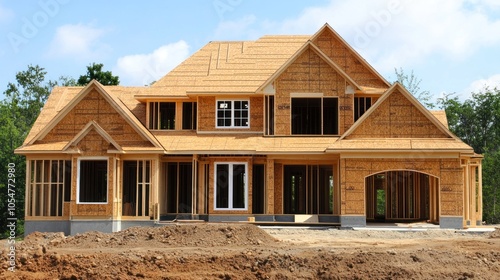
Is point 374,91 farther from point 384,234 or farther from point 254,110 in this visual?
point 384,234

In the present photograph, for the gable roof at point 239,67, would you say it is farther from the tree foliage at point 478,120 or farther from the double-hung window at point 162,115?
the tree foliage at point 478,120

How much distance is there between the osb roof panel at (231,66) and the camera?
35.1 m

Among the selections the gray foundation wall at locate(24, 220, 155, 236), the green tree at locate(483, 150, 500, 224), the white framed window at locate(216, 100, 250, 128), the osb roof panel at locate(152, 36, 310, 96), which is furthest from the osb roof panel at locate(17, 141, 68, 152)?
the green tree at locate(483, 150, 500, 224)

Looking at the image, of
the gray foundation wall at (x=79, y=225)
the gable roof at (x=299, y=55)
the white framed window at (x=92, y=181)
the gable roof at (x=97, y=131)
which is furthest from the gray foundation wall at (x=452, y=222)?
the white framed window at (x=92, y=181)

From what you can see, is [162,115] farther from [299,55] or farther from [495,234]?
[495,234]

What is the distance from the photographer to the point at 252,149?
32.6 metres

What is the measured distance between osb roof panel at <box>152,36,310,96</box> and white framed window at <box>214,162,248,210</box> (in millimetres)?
3712

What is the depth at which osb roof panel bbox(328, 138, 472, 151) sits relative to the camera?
30.7 meters

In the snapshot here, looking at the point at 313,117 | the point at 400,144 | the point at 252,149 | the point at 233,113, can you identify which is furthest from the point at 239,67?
the point at 400,144

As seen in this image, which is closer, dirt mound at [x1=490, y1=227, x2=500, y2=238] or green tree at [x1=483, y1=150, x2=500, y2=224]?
dirt mound at [x1=490, y1=227, x2=500, y2=238]

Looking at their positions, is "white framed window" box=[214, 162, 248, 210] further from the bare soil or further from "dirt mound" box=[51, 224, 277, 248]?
the bare soil

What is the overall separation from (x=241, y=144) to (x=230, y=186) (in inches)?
77.1

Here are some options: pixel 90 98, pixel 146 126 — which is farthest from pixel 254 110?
pixel 90 98

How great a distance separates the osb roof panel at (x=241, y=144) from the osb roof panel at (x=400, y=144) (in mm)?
1629
